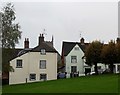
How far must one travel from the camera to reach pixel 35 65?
72062 mm

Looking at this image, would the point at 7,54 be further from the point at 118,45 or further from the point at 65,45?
the point at 65,45

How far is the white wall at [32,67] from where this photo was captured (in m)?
70.4

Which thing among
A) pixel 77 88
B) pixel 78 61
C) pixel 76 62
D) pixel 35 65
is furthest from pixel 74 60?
pixel 77 88

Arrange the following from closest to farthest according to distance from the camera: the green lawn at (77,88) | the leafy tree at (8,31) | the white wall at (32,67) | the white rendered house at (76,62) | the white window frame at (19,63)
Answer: the green lawn at (77,88) < the leafy tree at (8,31) < the white wall at (32,67) < the white window frame at (19,63) < the white rendered house at (76,62)

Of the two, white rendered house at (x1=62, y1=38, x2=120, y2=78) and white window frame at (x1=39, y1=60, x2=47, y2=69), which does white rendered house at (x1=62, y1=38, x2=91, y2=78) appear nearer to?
white rendered house at (x1=62, y1=38, x2=120, y2=78)

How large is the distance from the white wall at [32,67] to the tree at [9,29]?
22.2 meters

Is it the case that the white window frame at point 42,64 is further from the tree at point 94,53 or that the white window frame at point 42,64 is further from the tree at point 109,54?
the tree at point 109,54

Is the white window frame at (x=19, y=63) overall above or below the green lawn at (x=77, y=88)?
above

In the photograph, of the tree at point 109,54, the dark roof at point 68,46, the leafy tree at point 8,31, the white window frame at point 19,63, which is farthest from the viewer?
the dark roof at point 68,46

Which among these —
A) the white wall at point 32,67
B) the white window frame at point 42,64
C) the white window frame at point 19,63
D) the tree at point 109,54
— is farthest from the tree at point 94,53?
the white window frame at point 19,63

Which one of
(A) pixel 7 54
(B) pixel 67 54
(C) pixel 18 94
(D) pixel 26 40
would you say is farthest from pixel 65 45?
(C) pixel 18 94

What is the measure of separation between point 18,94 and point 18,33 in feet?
A: 63.0

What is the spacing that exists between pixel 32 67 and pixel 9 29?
2465cm

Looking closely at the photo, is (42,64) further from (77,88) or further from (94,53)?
(77,88)
